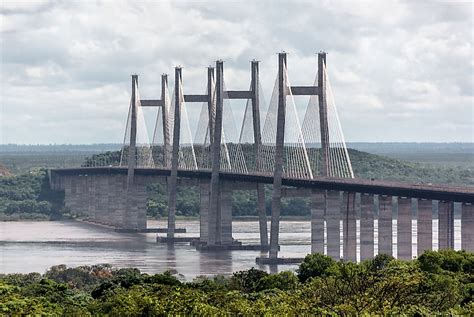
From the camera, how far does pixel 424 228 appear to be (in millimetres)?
66938

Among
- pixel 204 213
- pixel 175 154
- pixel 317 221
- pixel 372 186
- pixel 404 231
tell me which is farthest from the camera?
pixel 175 154

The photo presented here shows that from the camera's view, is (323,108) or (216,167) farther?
(216,167)

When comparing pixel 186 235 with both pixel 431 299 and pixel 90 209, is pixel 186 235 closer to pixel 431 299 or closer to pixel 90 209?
pixel 90 209

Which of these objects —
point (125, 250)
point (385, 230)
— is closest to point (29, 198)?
point (125, 250)

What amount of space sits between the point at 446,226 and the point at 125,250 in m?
25.3

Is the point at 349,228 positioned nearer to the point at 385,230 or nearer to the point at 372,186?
the point at 372,186

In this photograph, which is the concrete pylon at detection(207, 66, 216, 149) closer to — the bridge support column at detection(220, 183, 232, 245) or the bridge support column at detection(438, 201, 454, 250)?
the bridge support column at detection(220, 183, 232, 245)

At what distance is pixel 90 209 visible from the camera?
122 metres

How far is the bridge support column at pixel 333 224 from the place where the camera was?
73.2 meters

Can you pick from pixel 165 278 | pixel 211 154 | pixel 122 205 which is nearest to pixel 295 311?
pixel 165 278

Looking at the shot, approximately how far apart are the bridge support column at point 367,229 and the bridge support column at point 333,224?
1.34 meters

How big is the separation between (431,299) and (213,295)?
5829mm

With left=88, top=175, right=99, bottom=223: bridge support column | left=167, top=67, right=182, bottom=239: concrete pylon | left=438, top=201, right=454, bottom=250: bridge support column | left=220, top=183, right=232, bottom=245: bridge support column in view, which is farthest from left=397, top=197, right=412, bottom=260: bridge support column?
left=88, top=175, right=99, bottom=223: bridge support column

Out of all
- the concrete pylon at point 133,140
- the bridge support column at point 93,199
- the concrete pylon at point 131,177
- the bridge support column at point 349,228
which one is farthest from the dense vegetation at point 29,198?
the bridge support column at point 349,228
